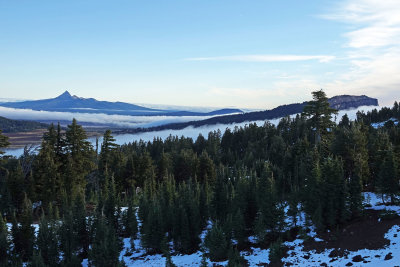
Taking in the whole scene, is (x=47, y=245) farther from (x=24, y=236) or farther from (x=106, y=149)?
(x=106, y=149)

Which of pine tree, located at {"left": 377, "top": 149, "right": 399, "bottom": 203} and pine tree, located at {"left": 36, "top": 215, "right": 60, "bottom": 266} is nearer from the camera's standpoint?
pine tree, located at {"left": 36, "top": 215, "right": 60, "bottom": 266}

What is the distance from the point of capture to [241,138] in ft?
503

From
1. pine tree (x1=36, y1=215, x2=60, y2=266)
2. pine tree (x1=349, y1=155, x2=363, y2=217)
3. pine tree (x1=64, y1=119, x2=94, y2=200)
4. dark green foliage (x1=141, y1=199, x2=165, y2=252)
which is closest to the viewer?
pine tree (x1=36, y1=215, x2=60, y2=266)

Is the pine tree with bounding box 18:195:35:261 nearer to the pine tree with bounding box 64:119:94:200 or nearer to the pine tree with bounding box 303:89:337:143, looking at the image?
the pine tree with bounding box 64:119:94:200

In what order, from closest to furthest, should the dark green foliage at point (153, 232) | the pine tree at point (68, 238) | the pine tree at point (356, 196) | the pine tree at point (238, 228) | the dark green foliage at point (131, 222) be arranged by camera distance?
1. the pine tree at point (68, 238)
2. the pine tree at point (356, 196)
3. the pine tree at point (238, 228)
4. the dark green foliage at point (153, 232)
5. the dark green foliage at point (131, 222)

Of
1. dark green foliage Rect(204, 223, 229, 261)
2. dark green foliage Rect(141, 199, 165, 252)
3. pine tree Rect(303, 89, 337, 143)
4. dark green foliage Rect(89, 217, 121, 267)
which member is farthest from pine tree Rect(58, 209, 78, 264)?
pine tree Rect(303, 89, 337, 143)

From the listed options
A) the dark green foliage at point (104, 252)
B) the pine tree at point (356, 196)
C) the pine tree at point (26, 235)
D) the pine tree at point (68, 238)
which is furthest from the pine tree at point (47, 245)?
the pine tree at point (356, 196)

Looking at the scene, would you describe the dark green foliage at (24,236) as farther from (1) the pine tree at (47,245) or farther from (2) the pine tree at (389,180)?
(2) the pine tree at (389,180)

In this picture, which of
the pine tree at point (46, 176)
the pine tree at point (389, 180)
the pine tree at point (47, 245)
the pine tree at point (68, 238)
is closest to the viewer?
the pine tree at point (47, 245)

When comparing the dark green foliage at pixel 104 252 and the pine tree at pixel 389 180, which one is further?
the pine tree at pixel 389 180

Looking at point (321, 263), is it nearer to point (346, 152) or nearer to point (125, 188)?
point (346, 152)

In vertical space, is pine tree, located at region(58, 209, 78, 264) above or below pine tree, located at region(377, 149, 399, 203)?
below

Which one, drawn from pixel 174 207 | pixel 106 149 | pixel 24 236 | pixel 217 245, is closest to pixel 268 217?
pixel 217 245

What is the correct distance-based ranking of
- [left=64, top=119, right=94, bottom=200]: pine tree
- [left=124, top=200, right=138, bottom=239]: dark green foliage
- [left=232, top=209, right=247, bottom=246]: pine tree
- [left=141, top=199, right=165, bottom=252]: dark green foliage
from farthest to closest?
[left=64, top=119, right=94, bottom=200]: pine tree → [left=124, top=200, right=138, bottom=239]: dark green foliage → [left=141, top=199, right=165, bottom=252]: dark green foliage → [left=232, top=209, right=247, bottom=246]: pine tree
